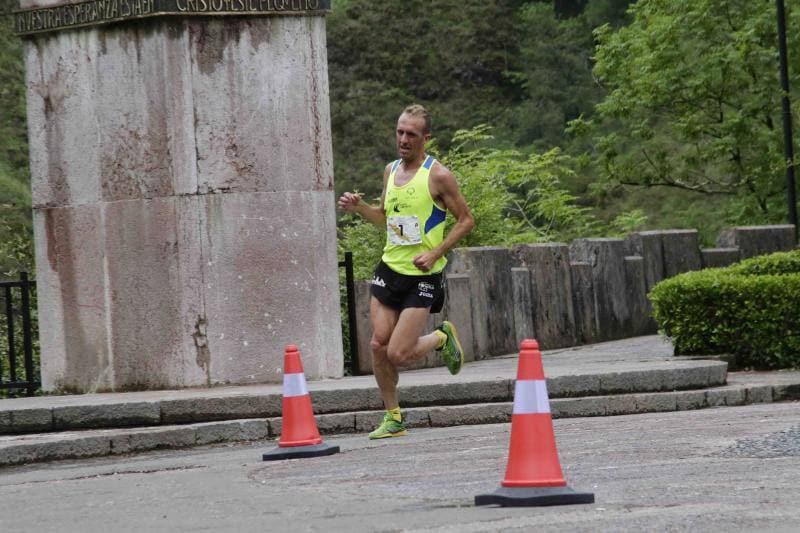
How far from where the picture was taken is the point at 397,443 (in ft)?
34.2

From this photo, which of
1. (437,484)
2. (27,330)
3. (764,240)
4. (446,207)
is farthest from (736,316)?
(437,484)

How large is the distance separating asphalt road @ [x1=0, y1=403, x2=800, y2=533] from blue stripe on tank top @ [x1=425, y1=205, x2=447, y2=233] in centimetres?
136

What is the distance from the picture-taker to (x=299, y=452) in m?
9.80

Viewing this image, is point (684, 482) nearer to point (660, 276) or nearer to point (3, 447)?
point (3, 447)

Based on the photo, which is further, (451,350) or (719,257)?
(719,257)

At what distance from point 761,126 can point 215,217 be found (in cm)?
1829

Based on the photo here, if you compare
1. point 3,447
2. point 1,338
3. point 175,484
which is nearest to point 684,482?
point 175,484

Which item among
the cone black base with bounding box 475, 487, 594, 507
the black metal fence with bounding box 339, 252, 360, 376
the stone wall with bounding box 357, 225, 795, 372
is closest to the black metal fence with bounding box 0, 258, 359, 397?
the black metal fence with bounding box 339, 252, 360, 376

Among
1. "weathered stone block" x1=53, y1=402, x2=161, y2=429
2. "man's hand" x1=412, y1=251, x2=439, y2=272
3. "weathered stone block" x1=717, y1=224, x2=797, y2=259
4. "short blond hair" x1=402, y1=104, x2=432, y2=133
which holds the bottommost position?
"weathered stone block" x1=53, y1=402, x2=161, y2=429

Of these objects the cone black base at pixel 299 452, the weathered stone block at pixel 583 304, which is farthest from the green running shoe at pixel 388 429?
the weathered stone block at pixel 583 304

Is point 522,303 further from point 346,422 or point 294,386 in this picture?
point 294,386

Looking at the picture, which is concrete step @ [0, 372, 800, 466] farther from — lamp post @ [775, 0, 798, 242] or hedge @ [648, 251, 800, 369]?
lamp post @ [775, 0, 798, 242]

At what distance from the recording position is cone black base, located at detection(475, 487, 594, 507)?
23.2ft

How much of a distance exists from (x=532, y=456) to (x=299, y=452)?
289 centimetres
